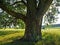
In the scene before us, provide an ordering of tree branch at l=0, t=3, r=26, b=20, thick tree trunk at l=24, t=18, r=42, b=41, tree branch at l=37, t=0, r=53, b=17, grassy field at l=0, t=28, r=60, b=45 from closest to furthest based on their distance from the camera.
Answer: grassy field at l=0, t=28, r=60, b=45
tree branch at l=0, t=3, r=26, b=20
tree branch at l=37, t=0, r=53, b=17
thick tree trunk at l=24, t=18, r=42, b=41

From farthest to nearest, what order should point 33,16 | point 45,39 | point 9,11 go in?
1. point 33,16
2. point 9,11
3. point 45,39

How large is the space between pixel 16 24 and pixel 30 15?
3.37m

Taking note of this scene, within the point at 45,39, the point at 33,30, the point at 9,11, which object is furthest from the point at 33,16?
the point at 45,39

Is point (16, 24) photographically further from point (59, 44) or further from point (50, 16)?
point (59, 44)

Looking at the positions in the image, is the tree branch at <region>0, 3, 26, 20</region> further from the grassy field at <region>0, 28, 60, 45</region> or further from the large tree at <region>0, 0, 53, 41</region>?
the grassy field at <region>0, 28, 60, 45</region>

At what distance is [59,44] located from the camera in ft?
47.5

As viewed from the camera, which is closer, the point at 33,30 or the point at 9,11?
the point at 9,11

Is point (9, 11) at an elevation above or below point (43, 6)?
below

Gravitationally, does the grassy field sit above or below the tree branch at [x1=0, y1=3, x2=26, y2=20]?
below

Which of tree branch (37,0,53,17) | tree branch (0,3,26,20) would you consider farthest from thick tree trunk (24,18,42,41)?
tree branch (0,3,26,20)

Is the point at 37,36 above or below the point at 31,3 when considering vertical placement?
below

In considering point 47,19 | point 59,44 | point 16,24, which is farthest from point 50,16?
point 59,44

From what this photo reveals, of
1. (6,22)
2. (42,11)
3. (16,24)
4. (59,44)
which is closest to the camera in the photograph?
(59,44)

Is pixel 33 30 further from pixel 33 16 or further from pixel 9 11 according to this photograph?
pixel 9 11
